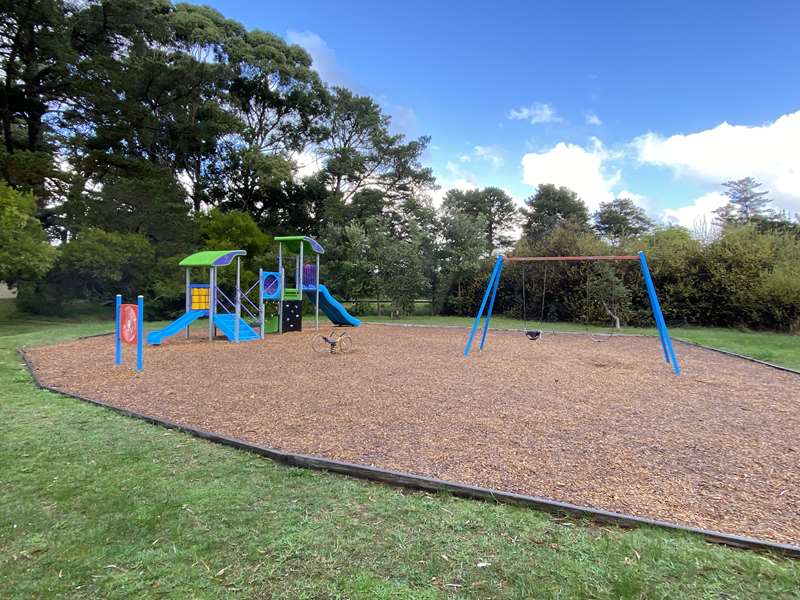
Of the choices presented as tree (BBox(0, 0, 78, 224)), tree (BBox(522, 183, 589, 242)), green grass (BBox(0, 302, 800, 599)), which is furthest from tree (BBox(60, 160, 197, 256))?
tree (BBox(522, 183, 589, 242))

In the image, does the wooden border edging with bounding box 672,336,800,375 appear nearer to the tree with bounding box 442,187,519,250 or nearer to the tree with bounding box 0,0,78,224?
the tree with bounding box 0,0,78,224

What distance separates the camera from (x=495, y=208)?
38.9m

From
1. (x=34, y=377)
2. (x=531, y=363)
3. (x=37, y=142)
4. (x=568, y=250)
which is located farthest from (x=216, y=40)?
(x=531, y=363)

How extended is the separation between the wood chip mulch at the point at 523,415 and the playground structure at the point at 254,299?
1462 mm

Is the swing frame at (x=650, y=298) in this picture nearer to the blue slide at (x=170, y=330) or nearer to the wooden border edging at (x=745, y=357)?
the wooden border edging at (x=745, y=357)

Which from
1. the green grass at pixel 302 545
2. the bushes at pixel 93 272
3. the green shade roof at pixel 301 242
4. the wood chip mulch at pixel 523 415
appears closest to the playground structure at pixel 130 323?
the wood chip mulch at pixel 523 415

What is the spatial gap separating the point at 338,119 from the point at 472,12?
1575cm

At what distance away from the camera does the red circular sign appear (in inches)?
259

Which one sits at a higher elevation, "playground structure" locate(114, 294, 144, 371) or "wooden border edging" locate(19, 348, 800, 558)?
"playground structure" locate(114, 294, 144, 371)

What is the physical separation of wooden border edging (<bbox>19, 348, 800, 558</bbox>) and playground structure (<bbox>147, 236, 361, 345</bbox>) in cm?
653

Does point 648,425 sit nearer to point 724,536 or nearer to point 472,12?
point 724,536

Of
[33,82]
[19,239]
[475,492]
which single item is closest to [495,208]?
[33,82]

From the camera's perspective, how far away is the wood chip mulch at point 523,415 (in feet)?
9.61

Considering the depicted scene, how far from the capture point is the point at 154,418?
4312 millimetres
